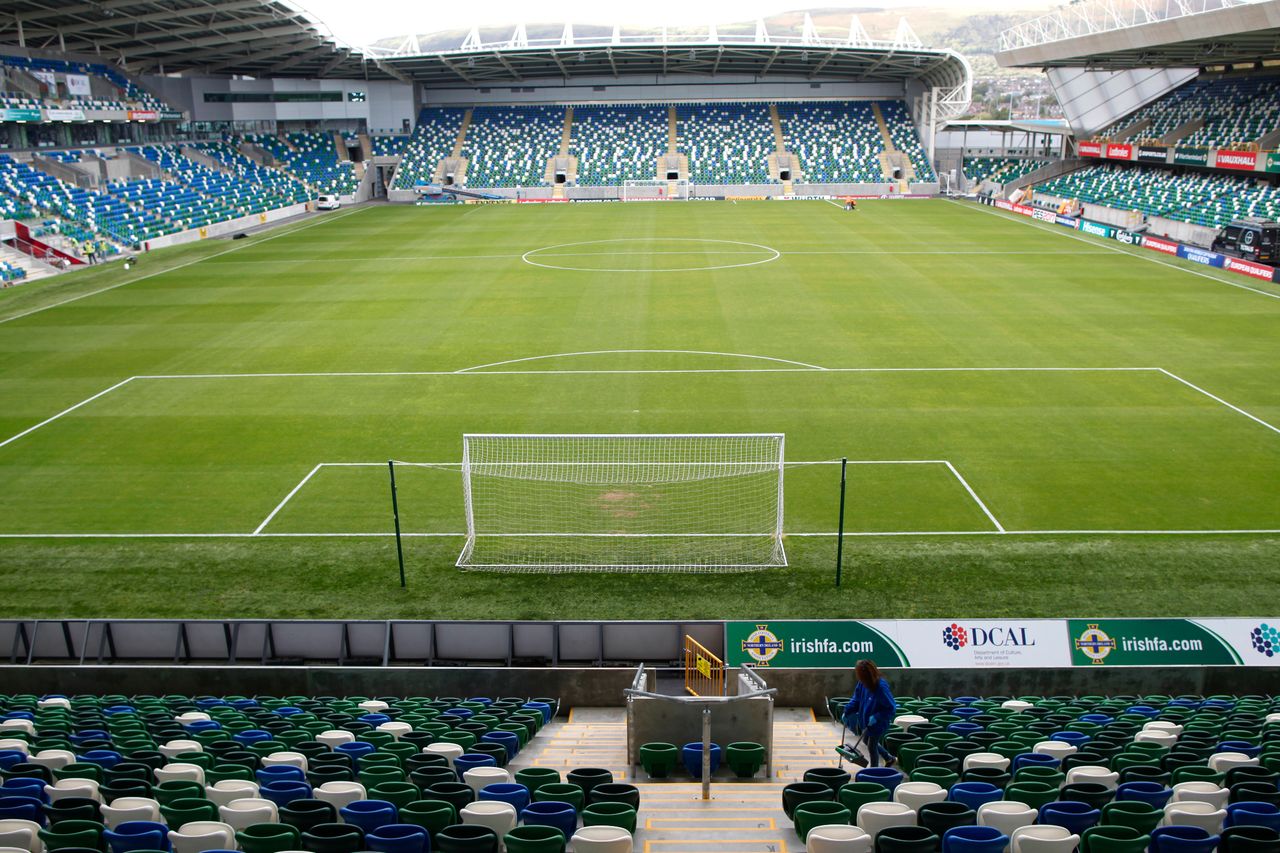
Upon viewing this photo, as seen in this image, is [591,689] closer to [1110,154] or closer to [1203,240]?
[1203,240]

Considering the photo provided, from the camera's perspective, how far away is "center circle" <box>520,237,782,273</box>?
53219 mm

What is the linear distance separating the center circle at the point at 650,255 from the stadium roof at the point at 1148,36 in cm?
2337

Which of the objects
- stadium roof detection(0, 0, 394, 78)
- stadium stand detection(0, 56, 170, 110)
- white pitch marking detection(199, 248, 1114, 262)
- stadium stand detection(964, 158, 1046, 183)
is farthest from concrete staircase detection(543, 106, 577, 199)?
stadium stand detection(964, 158, 1046, 183)

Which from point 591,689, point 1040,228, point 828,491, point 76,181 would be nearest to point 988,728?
point 591,689

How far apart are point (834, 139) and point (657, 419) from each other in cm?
7408

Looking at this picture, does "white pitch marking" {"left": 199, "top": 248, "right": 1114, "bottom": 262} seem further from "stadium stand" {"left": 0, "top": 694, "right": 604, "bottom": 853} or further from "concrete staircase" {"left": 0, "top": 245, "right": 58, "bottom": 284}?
"stadium stand" {"left": 0, "top": 694, "right": 604, "bottom": 853}

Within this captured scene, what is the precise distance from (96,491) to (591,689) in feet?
50.9

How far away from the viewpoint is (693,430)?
91.8 feet

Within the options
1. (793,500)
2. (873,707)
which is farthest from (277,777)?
(793,500)

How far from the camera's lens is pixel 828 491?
24719 millimetres

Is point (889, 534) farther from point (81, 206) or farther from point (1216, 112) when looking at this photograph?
point (1216, 112)

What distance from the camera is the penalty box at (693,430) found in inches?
927

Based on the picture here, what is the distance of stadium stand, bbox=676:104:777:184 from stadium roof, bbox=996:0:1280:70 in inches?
937

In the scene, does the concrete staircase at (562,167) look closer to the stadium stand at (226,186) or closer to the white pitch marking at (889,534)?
the stadium stand at (226,186)
